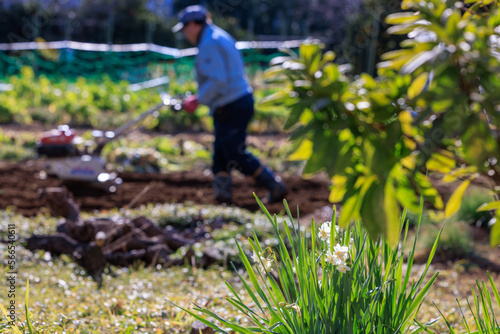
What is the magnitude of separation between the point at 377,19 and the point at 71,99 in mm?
6169

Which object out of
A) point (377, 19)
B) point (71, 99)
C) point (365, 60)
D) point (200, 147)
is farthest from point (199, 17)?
point (365, 60)

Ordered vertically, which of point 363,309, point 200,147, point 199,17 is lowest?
point 200,147

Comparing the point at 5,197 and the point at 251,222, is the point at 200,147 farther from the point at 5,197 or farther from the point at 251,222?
the point at 251,222

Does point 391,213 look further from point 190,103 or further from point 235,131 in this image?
point 190,103

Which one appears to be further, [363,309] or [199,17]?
[199,17]

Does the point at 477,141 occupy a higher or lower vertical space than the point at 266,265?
higher

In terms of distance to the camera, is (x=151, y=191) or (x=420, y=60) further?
(x=151, y=191)

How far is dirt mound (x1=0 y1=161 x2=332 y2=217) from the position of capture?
20.8 feet

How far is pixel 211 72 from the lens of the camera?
621 cm

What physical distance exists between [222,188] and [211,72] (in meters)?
1.22

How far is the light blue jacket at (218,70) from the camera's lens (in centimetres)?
620

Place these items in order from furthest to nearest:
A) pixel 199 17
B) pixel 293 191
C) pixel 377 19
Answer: pixel 377 19, pixel 293 191, pixel 199 17

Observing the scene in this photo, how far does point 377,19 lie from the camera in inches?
509

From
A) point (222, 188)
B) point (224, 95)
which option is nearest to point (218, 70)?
point (224, 95)
